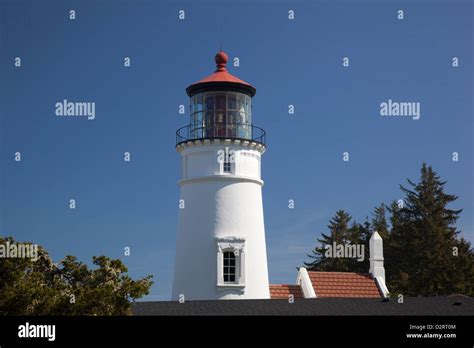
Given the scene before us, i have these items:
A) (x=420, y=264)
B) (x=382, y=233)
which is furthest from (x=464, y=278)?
(x=382, y=233)

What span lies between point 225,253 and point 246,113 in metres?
6.41

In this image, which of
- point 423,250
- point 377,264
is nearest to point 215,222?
point 377,264

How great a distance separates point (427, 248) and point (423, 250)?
31cm

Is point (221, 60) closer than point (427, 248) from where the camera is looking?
Yes

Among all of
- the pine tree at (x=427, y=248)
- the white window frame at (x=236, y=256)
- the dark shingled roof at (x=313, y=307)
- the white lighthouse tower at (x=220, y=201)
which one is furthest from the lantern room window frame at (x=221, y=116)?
the pine tree at (x=427, y=248)

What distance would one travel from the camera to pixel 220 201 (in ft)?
119

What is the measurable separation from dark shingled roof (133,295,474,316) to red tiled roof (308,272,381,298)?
6494mm

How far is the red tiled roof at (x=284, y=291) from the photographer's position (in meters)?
39.4

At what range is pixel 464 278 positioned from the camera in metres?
56.3

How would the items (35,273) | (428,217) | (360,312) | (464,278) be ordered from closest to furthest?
(35,273)
(360,312)
(464,278)
(428,217)

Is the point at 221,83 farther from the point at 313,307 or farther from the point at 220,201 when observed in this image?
the point at 313,307

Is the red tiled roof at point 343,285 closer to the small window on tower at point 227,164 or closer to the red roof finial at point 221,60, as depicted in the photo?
the small window on tower at point 227,164
